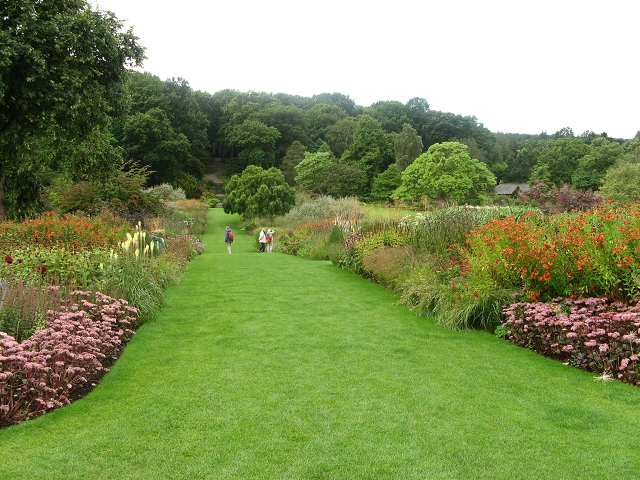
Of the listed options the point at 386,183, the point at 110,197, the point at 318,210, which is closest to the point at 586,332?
the point at 110,197

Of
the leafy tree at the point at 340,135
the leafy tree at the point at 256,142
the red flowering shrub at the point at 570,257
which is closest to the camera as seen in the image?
the red flowering shrub at the point at 570,257

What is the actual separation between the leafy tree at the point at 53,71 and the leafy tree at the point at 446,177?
2598 cm

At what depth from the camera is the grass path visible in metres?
3.39

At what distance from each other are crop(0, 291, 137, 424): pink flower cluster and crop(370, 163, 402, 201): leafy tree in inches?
1615

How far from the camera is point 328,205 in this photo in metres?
28.2

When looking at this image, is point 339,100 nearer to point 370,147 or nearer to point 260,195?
point 370,147

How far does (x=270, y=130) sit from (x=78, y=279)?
166 feet

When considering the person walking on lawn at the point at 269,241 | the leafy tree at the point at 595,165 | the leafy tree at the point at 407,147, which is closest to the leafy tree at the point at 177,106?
the leafy tree at the point at 407,147

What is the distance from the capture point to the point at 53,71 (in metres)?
13.6

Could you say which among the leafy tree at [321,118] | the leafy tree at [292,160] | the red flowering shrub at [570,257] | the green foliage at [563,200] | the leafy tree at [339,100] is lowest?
the red flowering shrub at [570,257]

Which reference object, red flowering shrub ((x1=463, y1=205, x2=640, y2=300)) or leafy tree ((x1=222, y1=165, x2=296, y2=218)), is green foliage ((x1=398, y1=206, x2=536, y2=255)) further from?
leafy tree ((x1=222, y1=165, x2=296, y2=218))

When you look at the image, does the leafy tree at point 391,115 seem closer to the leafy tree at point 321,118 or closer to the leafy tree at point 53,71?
the leafy tree at point 321,118

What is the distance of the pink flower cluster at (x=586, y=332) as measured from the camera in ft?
16.4

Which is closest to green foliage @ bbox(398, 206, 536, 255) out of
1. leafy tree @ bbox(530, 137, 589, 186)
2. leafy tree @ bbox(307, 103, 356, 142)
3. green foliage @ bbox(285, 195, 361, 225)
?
green foliage @ bbox(285, 195, 361, 225)
